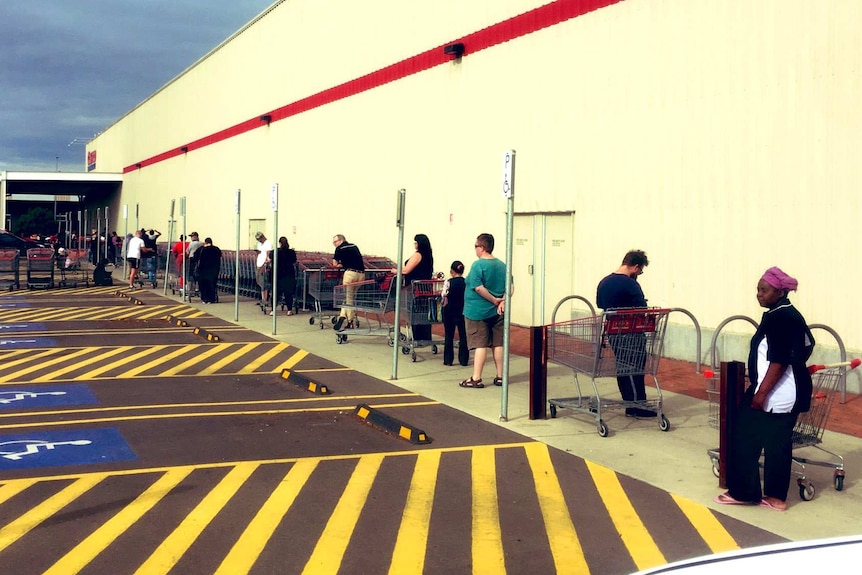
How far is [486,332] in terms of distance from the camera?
11.4 metres

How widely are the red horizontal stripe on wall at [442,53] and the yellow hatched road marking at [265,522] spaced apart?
11035mm

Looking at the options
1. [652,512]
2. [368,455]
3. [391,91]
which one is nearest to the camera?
[652,512]

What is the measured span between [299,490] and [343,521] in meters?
0.83

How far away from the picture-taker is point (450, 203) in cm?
2048

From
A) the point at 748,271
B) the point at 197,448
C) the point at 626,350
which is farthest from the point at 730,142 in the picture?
the point at 197,448

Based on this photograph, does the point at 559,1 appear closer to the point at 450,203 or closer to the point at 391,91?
the point at 450,203

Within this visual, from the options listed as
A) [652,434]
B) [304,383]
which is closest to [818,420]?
[652,434]

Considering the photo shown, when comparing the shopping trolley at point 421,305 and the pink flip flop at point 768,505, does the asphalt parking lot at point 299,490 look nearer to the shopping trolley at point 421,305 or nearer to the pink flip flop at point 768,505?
the pink flip flop at point 768,505

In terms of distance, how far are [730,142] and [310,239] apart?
725 inches

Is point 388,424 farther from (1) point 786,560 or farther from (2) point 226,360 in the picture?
(1) point 786,560

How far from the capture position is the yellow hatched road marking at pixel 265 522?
5379 mm

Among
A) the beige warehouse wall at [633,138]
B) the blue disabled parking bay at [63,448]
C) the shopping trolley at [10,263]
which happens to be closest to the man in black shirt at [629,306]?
the beige warehouse wall at [633,138]

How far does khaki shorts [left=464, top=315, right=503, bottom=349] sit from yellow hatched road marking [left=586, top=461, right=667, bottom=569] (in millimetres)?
3580

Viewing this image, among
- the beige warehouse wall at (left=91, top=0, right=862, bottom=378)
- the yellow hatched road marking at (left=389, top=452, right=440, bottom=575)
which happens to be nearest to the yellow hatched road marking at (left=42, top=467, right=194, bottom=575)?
the yellow hatched road marking at (left=389, top=452, right=440, bottom=575)
